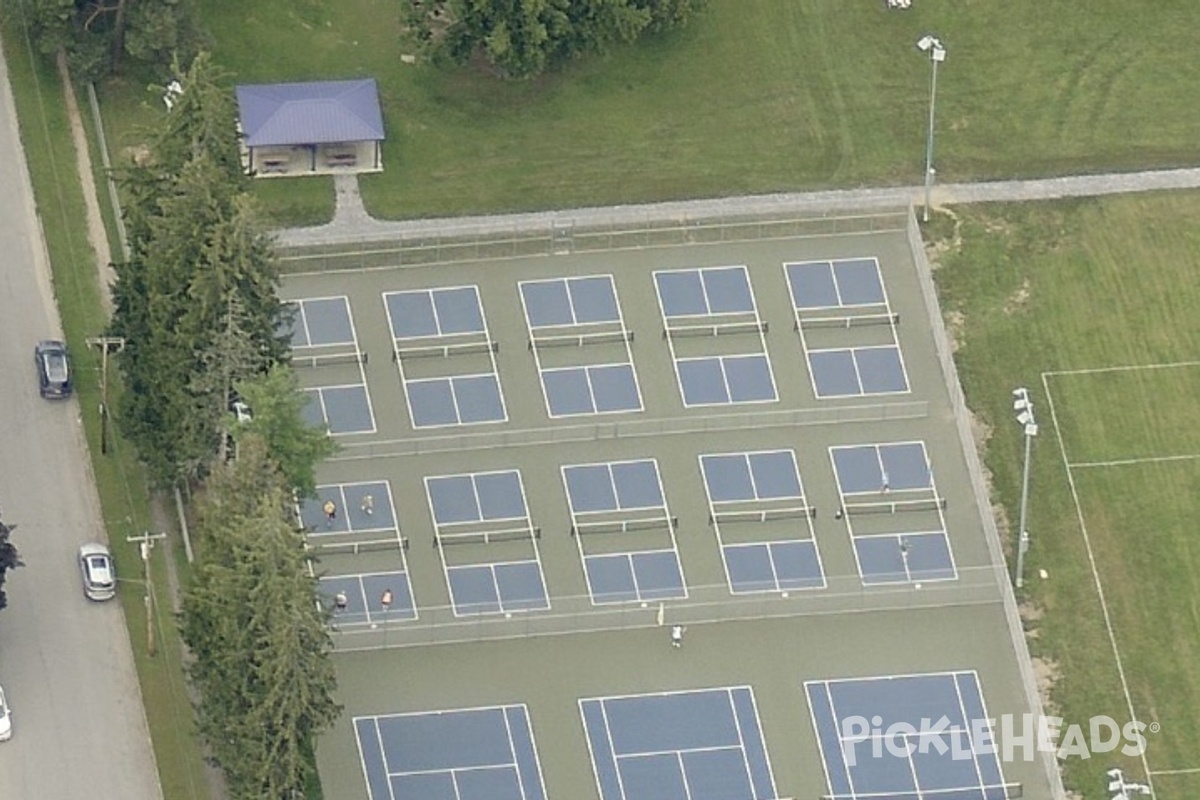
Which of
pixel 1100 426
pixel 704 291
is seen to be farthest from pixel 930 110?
pixel 1100 426

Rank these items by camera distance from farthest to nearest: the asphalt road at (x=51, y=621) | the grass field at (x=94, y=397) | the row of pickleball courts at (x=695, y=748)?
the row of pickleball courts at (x=695, y=748), the grass field at (x=94, y=397), the asphalt road at (x=51, y=621)

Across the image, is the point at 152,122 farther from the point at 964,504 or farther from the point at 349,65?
the point at 964,504

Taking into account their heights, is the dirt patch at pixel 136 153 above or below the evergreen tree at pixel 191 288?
above

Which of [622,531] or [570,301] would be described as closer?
[622,531]

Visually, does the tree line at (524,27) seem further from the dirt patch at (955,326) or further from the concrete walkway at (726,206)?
the dirt patch at (955,326)

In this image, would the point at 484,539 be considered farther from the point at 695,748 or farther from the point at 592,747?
the point at 695,748

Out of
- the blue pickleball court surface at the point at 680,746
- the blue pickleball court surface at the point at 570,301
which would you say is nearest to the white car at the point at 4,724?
the blue pickleball court surface at the point at 680,746
